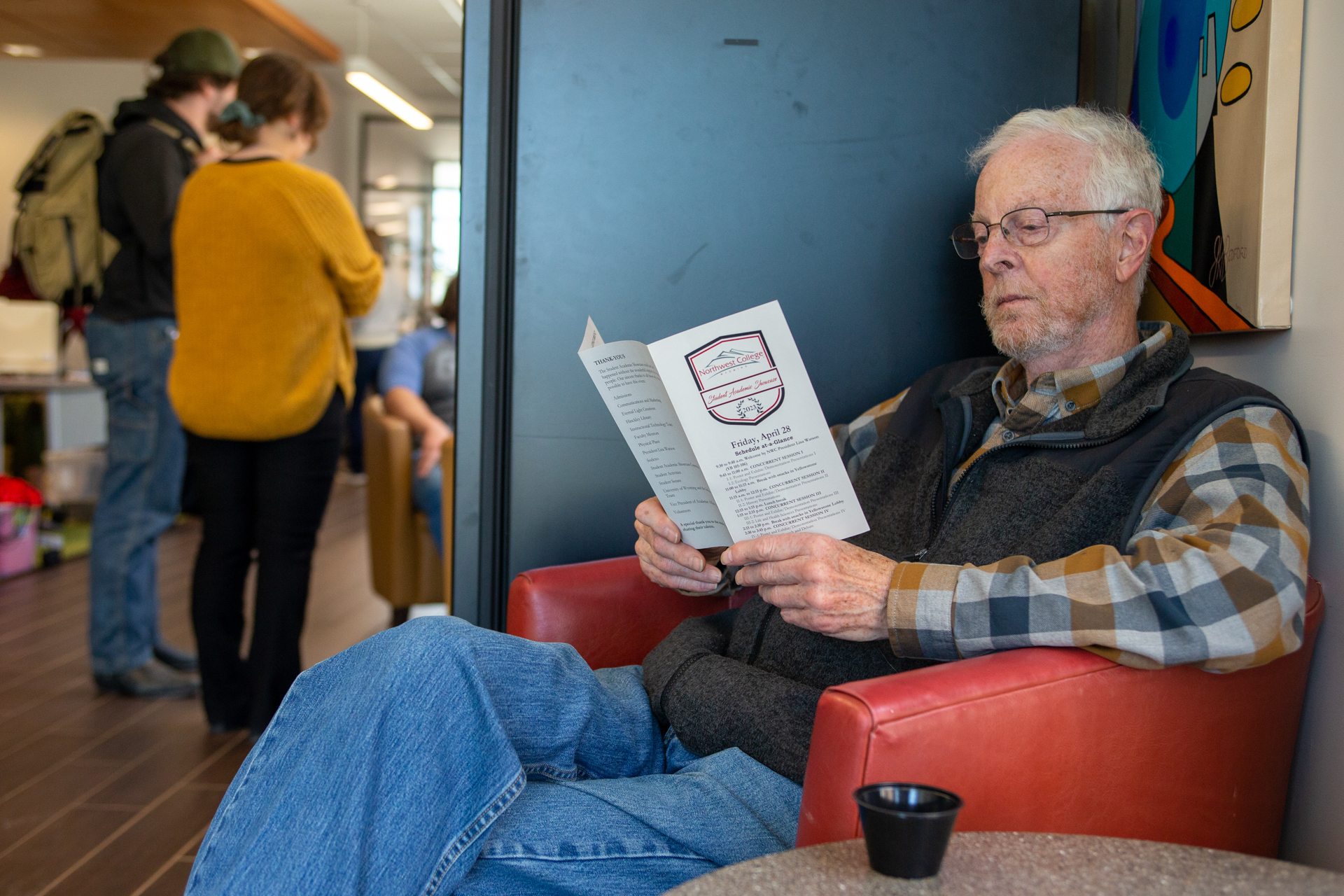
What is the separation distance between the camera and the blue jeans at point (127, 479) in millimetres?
2709

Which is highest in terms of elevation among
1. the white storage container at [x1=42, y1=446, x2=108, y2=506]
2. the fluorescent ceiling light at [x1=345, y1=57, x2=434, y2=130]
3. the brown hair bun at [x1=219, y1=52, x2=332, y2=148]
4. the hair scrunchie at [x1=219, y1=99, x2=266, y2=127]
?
the fluorescent ceiling light at [x1=345, y1=57, x2=434, y2=130]

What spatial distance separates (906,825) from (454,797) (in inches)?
18.0

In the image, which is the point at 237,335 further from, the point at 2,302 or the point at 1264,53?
the point at 2,302

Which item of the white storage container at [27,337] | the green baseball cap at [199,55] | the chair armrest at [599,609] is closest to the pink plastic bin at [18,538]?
the white storage container at [27,337]

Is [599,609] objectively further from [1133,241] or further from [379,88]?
[379,88]

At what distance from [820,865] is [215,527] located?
6.92 ft

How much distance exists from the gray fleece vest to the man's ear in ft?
0.39

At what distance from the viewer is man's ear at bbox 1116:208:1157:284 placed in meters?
1.31

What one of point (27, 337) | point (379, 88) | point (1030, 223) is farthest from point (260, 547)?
point (379, 88)

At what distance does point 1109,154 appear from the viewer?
4.29 feet

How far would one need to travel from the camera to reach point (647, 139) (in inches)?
65.4

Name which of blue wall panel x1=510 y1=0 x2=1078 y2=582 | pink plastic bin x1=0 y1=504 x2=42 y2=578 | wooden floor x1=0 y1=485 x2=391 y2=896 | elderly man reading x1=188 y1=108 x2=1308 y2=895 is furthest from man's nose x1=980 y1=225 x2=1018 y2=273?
pink plastic bin x1=0 y1=504 x2=42 y2=578

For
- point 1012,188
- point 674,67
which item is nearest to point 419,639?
point 1012,188

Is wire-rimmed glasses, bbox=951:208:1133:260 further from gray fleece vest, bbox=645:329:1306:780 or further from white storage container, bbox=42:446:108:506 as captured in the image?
white storage container, bbox=42:446:108:506
